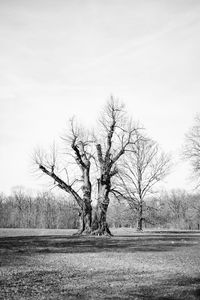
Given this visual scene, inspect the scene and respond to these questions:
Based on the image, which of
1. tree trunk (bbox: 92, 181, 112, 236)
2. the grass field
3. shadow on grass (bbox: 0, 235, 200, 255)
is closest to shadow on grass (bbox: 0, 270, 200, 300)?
the grass field

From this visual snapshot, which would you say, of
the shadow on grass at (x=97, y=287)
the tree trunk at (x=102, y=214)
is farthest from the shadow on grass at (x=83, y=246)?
the tree trunk at (x=102, y=214)

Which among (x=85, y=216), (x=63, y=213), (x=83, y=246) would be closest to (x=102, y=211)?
(x=85, y=216)

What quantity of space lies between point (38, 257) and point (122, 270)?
483cm

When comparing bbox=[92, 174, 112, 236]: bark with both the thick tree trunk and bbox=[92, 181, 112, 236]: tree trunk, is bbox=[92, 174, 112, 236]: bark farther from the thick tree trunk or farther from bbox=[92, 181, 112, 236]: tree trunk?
the thick tree trunk

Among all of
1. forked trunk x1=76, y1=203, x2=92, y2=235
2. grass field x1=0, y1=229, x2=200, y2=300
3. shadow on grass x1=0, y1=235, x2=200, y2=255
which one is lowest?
shadow on grass x1=0, y1=235, x2=200, y2=255

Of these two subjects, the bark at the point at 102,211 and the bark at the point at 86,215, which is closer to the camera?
the bark at the point at 102,211

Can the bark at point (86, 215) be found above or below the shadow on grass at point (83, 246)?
above

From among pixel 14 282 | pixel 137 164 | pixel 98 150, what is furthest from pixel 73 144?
pixel 14 282

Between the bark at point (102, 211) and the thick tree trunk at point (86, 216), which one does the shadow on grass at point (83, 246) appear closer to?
the bark at point (102, 211)

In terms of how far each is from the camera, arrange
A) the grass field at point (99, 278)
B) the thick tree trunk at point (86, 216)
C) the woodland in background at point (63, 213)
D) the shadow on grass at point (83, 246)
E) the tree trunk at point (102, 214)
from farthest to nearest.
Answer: the woodland in background at point (63, 213)
the thick tree trunk at point (86, 216)
the tree trunk at point (102, 214)
the shadow on grass at point (83, 246)
the grass field at point (99, 278)

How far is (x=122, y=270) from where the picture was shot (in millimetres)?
11320

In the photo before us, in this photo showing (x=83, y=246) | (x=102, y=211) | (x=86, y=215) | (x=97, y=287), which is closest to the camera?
(x=97, y=287)

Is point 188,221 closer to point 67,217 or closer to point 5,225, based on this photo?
point 67,217

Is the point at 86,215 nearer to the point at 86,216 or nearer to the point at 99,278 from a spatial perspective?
the point at 86,216
